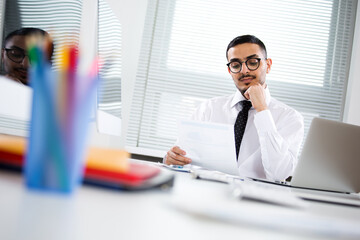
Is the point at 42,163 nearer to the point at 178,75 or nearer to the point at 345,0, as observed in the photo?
the point at 178,75

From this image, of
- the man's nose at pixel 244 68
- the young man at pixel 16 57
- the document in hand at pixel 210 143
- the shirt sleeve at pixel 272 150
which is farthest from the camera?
the man's nose at pixel 244 68

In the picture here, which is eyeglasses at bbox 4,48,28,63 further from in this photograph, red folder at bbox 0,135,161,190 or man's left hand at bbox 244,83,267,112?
man's left hand at bbox 244,83,267,112

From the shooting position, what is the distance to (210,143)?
4.55ft

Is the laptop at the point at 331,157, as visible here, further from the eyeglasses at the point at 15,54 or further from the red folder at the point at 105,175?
the eyeglasses at the point at 15,54

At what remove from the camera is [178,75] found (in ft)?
9.42

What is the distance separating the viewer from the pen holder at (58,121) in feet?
1.21

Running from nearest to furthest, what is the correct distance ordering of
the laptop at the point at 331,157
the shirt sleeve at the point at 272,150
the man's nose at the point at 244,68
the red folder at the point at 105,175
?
the red folder at the point at 105,175 → the laptop at the point at 331,157 → the shirt sleeve at the point at 272,150 → the man's nose at the point at 244,68

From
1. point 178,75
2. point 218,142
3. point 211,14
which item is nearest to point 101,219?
point 218,142

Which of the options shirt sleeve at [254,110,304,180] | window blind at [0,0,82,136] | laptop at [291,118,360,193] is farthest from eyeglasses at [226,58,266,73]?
window blind at [0,0,82,136]

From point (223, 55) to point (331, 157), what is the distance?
183cm

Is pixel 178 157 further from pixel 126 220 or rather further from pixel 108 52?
pixel 126 220

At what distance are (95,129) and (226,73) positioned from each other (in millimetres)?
2015

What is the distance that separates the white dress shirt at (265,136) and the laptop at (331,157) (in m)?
0.59

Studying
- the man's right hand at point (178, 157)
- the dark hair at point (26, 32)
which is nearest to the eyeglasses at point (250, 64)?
the man's right hand at point (178, 157)
